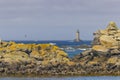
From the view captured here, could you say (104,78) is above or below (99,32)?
below

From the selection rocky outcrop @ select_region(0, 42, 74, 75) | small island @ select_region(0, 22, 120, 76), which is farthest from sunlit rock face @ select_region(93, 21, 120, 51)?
rocky outcrop @ select_region(0, 42, 74, 75)

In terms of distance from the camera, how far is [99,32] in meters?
103

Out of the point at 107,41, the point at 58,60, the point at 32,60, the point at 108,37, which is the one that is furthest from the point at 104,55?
the point at 32,60

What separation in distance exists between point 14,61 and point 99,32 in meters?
21.4

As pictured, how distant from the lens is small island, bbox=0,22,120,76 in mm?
86500

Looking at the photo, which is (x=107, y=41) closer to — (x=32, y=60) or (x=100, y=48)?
(x=100, y=48)

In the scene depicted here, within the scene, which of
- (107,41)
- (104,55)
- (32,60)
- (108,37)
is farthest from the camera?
(108,37)

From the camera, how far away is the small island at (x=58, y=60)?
86.5 m

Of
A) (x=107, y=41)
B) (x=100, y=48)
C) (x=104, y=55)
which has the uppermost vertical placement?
(x=107, y=41)

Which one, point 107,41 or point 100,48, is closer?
point 100,48

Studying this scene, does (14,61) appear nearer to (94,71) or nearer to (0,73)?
(0,73)

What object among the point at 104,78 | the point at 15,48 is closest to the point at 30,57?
the point at 15,48

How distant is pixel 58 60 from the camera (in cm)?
9094

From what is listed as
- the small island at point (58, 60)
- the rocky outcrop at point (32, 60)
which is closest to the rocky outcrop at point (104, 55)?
the small island at point (58, 60)
